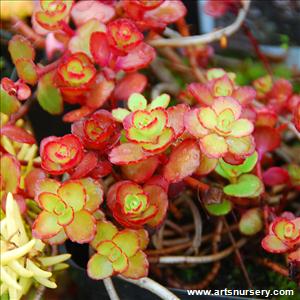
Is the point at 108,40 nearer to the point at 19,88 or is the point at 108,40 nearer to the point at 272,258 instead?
the point at 19,88

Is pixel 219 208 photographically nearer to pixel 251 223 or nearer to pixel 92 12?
pixel 251 223

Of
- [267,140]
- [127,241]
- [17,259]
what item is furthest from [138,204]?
[267,140]

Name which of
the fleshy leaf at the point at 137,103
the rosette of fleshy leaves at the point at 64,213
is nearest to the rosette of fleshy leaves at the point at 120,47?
the fleshy leaf at the point at 137,103

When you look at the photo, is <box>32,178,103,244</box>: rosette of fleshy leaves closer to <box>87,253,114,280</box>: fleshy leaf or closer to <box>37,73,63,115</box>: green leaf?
<box>87,253,114,280</box>: fleshy leaf

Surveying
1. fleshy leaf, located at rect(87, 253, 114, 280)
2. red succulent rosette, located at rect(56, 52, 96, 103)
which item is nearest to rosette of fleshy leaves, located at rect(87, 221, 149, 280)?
fleshy leaf, located at rect(87, 253, 114, 280)

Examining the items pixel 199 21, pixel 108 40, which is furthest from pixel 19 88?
pixel 199 21

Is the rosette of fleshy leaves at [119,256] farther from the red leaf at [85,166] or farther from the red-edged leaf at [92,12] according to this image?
the red-edged leaf at [92,12]

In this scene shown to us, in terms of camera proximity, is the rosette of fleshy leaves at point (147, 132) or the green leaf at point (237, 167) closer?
the rosette of fleshy leaves at point (147, 132)
